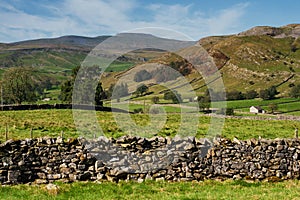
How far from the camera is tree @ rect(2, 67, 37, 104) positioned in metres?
85.1

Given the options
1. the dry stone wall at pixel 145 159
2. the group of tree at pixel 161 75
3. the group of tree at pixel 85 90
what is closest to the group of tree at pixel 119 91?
the group of tree at pixel 161 75

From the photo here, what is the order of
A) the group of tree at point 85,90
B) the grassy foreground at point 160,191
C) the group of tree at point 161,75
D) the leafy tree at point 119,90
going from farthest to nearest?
the group of tree at point 85,90
the group of tree at point 161,75
the leafy tree at point 119,90
the grassy foreground at point 160,191

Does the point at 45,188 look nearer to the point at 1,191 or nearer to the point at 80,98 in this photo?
the point at 1,191

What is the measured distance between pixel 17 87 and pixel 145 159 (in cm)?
7783

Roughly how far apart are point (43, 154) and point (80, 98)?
61.2 meters

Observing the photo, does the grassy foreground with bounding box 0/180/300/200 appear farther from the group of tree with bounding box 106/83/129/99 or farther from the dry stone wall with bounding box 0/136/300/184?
the group of tree with bounding box 106/83/129/99

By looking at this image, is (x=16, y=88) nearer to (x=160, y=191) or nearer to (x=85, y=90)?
(x=85, y=90)

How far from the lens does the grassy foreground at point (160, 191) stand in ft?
38.6

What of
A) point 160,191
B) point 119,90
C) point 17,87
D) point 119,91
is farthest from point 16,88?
point 160,191

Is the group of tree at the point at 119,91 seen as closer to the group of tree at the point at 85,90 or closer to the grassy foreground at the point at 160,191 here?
the group of tree at the point at 85,90

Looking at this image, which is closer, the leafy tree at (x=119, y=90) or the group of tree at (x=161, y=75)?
the leafy tree at (x=119, y=90)

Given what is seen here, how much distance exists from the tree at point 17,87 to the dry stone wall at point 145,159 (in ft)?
250

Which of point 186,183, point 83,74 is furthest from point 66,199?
point 83,74

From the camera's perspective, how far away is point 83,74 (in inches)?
3300
